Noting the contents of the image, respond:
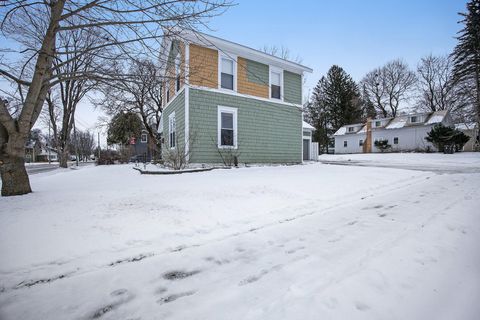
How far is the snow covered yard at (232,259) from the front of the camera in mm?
1420

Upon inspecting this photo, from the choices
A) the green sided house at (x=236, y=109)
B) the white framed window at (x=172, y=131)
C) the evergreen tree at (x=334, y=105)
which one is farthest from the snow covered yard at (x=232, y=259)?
the evergreen tree at (x=334, y=105)

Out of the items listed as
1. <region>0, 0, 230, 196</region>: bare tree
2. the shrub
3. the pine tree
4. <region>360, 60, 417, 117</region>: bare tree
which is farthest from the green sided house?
<region>360, 60, 417, 117</region>: bare tree

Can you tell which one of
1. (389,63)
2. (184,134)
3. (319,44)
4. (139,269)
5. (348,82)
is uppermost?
(389,63)

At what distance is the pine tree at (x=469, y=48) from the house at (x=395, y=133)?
5.37 meters

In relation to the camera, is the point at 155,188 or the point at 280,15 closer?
the point at 280,15

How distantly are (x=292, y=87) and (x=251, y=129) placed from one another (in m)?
3.64

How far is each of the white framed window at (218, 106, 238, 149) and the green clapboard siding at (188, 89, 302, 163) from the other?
20 centimetres

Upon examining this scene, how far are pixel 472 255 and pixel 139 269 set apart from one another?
9.89 ft

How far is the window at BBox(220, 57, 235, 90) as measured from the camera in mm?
9969

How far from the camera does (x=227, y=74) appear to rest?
33.2ft

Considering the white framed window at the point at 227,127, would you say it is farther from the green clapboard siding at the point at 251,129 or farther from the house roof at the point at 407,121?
the house roof at the point at 407,121

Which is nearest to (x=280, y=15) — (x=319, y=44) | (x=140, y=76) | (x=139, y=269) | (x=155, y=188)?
(x=140, y=76)

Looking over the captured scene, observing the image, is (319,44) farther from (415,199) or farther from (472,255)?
(472,255)

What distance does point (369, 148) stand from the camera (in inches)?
1197
